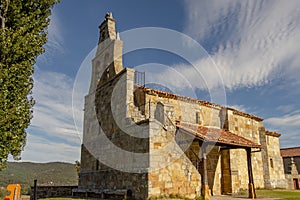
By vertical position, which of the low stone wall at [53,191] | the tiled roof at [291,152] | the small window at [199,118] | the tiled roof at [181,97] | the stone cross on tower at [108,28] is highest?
the stone cross on tower at [108,28]

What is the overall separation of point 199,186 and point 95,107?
8.63m

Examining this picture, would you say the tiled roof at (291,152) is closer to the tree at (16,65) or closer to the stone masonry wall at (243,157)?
the stone masonry wall at (243,157)

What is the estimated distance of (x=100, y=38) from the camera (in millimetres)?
17797

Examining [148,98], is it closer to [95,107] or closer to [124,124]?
[124,124]

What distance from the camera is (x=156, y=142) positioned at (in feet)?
37.0

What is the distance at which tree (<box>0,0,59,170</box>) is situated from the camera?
10.0m

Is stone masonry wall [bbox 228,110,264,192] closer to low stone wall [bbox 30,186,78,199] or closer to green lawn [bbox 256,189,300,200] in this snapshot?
green lawn [bbox 256,189,300,200]

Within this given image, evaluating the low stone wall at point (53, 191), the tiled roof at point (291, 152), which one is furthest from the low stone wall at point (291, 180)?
the low stone wall at point (53, 191)

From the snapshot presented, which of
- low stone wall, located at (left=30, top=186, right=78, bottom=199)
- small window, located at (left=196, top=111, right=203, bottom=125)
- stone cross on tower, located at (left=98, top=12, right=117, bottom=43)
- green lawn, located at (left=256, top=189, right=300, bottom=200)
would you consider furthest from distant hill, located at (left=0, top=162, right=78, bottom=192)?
green lawn, located at (left=256, top=189, right=300, bottom=200)

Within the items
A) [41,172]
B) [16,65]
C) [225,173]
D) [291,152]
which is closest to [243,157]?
[225,173]

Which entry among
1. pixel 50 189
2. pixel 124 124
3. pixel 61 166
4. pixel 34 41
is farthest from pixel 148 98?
pixel 61 166

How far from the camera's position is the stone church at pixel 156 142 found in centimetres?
1131

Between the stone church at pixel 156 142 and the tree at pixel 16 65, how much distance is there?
181 inches

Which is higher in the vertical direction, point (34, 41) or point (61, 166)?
point (34, 41)
